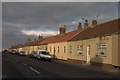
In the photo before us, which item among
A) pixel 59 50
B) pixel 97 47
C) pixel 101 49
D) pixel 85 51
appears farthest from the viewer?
pixel 59 50

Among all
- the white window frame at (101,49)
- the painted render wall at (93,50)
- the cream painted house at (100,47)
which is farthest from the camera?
the white window frame at (101,49)

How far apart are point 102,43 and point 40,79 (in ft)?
58.7

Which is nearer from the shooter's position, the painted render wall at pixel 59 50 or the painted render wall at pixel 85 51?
the painted render wall at pixel 85 51

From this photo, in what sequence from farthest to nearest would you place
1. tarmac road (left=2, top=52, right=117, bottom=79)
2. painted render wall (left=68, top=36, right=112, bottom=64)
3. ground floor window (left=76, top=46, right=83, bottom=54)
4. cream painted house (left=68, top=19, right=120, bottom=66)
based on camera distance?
ground floor window (left=76, top=46, right=83, bottom=54) → painted render wall (left=68, top=36, right=112, bottom=64) → cream painted house (left=68, top=19, right=120, bottom=66) → tarmac road (left=2, top=52, right=117, bottom=79)

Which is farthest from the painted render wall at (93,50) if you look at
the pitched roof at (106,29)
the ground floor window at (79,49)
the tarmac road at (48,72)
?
the tarmac road at (48,72)

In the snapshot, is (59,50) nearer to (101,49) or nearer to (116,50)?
(101,49)

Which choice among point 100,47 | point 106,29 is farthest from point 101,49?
point 106,29

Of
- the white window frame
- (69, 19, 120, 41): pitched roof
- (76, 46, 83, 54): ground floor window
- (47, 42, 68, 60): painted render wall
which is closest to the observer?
the white window frame

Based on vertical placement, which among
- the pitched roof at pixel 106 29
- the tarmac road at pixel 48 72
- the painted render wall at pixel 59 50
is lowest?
the tarmac road at pixel 48 72

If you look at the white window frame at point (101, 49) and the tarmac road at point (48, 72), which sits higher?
the white window frame at point (101, 49)

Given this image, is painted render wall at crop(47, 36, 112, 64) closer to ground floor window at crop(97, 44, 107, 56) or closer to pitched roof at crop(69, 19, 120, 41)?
ground floor window at crop(97, 44, 107, 56)

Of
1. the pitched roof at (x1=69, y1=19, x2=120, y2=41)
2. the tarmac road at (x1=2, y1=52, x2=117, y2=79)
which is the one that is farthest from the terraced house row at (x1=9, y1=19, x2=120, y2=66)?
the tarmac road at (x1=2, y1=52, x2=117, y2=79)

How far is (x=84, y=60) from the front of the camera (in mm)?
39375

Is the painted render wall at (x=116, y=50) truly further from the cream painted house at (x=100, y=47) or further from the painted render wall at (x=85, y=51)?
the painted render wall at (x=85, y=51)
